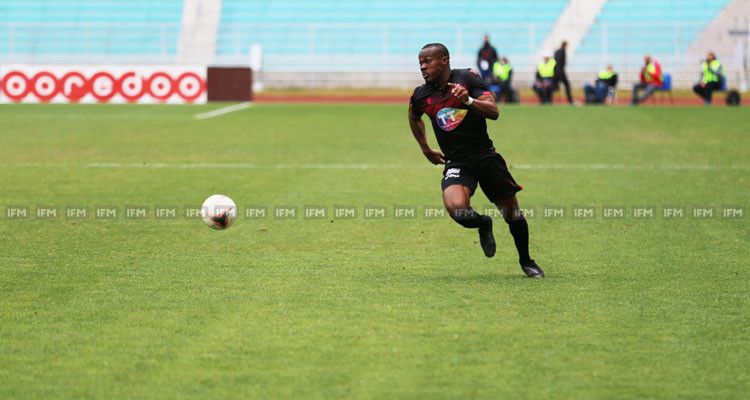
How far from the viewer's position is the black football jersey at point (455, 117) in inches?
296

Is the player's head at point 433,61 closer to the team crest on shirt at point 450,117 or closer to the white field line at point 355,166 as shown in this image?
the team crest on shirt at point 450,117

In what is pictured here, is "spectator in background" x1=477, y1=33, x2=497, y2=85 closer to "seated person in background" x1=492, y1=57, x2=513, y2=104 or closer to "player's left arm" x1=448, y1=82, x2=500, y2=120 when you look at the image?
"seated person in background" x1=492, y1=57, x2=513, y2=104

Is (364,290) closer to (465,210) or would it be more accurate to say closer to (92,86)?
(465,210)

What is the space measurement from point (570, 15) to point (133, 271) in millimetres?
35971

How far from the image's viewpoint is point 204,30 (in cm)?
4241

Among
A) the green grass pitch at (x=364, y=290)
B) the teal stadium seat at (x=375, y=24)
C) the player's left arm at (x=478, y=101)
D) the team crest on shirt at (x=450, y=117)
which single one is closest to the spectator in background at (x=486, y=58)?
the teal stadium seat at (x=375, y=24)

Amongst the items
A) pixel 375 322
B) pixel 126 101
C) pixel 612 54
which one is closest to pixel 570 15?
pixel 612 54

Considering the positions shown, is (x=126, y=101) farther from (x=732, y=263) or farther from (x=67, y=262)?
(x=732, y=263)

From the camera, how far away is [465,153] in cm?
774

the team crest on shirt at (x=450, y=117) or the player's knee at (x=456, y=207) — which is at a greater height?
the team crest on shirt at (x=450, y=117)

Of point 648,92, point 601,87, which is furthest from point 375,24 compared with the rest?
point 648,92

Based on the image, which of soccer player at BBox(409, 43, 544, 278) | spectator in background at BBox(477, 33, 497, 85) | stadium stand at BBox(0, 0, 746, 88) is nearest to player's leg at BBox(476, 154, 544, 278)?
soccer player at BBox(409, 43, 544, 278)

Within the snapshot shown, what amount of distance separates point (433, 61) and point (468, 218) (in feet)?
4.04

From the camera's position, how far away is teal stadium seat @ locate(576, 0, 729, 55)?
39.6 m
